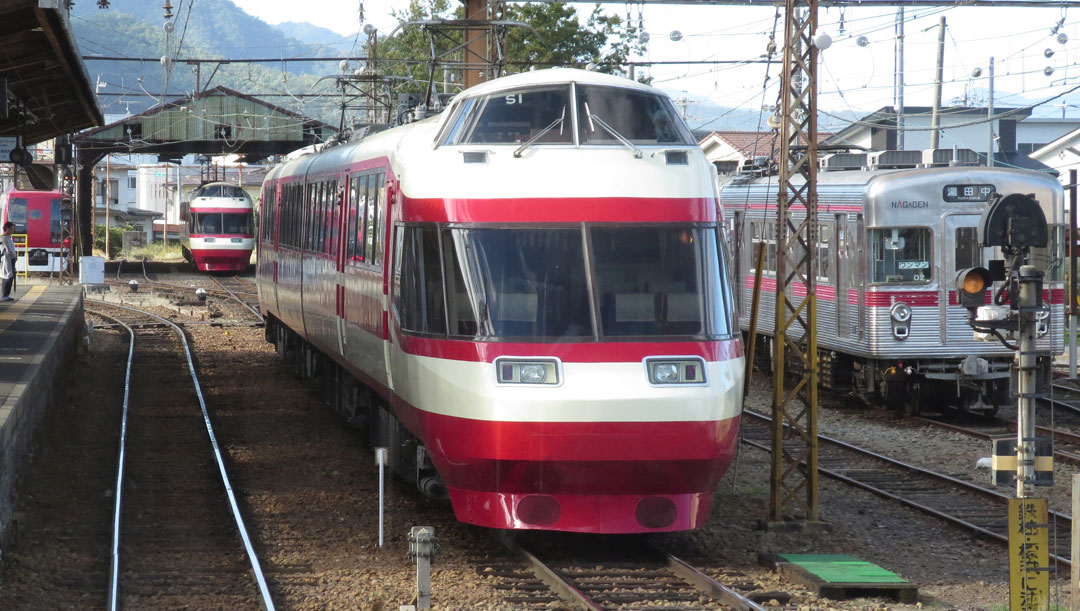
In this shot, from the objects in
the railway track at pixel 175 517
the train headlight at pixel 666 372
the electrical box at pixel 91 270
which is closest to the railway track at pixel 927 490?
the train headlight at pixel 666 372

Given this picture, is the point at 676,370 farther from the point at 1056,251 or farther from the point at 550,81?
the point at 1056,251

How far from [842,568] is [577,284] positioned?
2.54 metres

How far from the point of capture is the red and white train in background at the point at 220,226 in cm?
4225

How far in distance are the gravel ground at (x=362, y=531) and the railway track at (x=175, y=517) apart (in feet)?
0.60

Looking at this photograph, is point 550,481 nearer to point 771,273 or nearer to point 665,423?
point 665,423

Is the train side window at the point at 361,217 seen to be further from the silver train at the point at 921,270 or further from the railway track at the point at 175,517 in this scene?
the silver train at the point at 921,270

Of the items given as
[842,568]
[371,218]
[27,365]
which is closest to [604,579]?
[842,568]

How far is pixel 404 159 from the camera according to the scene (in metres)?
9.59

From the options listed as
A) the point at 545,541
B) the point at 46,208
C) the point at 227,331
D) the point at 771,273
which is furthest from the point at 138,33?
the point at 545,541

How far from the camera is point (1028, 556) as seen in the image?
7.49 metres

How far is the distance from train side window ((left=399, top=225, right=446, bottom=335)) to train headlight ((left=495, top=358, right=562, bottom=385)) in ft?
1.91

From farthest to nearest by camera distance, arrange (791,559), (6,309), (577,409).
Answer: (6,309), (791,559), (577,409)

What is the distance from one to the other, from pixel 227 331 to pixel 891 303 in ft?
49.1

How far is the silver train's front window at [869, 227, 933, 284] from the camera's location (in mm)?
16141
